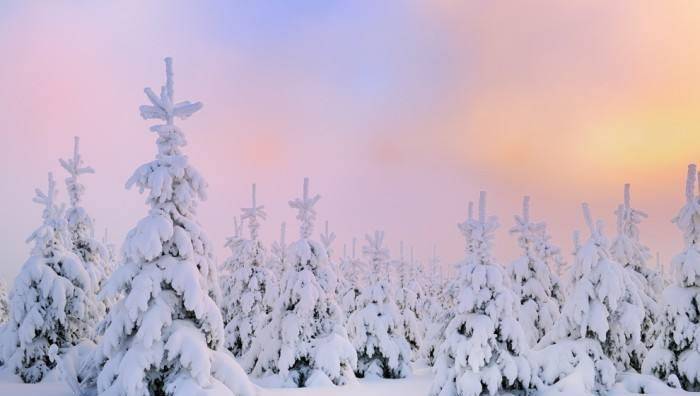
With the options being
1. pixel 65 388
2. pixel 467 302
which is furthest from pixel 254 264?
pixel 467 302

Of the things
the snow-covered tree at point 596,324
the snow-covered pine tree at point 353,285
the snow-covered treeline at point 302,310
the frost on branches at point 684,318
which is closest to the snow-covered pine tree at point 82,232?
the snow-covered treeline at point 302,310

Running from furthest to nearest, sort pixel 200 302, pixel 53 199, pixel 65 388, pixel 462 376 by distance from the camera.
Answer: pixel 53 199
pixel 65 388
pixel 462 376
pixel 200 302

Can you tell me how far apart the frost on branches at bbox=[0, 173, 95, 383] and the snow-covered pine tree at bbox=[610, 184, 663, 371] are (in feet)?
83.1

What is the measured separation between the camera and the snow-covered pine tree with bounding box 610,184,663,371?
28641 millimetres

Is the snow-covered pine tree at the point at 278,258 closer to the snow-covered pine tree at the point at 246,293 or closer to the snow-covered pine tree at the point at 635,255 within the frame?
the snow-covered pine tree at the point at 246,293

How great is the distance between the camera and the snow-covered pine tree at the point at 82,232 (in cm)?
2883

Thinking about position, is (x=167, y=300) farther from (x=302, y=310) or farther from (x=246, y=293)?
(x=246, y=293)

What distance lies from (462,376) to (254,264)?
62.1ft

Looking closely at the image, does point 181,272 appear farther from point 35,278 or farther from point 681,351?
point 681,351

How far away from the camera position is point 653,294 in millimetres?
30438

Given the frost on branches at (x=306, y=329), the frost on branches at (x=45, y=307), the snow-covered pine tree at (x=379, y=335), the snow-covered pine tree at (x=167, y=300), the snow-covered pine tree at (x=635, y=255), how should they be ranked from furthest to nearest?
the snow-covered pine tree at (x=379, y=335)
the snow-covered pine tree at (x=635, y=255)
the frost on branches at (x=306, y=329)
the frost on branches at (x=45, y=307)
the snow-covered pine tree at (x=167, y=300)

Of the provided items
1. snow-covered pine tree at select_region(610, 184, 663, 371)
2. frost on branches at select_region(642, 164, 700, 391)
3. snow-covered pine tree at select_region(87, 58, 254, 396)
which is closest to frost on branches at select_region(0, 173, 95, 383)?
snow-covered pine tree at select_region(87, 58, 254, 396)

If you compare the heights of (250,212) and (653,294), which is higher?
(250,212)

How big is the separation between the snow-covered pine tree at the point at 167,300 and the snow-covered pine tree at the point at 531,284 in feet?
59.1
